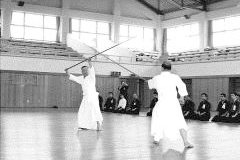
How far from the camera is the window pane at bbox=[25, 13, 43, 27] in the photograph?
87.9 feet

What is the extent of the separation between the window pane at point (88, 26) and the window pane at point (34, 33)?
328 cm

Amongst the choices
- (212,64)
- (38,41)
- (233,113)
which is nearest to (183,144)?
(233,113)

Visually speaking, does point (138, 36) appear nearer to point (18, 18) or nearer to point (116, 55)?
point (116, 55)

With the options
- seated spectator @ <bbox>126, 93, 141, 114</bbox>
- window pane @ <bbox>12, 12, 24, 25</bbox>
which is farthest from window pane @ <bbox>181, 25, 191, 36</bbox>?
seated spectator @ <bbox>126, 93, 141, 114</bbox>

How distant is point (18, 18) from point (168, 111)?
22.1 m

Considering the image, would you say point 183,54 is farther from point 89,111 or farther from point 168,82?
point 168,82

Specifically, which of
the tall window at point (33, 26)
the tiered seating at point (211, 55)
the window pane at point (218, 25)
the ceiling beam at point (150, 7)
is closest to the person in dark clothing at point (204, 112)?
the tiered seating at point (211, 55)

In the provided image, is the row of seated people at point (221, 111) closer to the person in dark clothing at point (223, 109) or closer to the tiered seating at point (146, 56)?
the person in dark clothing at point (223, 109)

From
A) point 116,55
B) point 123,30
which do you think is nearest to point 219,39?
point 123,30

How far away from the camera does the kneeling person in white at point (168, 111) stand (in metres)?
6.30

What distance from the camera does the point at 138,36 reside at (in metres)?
30.9

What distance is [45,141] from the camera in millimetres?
7184

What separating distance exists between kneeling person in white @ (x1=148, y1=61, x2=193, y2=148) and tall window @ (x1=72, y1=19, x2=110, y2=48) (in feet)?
69.7

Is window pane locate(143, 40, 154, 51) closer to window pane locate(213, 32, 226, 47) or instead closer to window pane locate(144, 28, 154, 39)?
window pane locate(144, 28, 154, 39)
